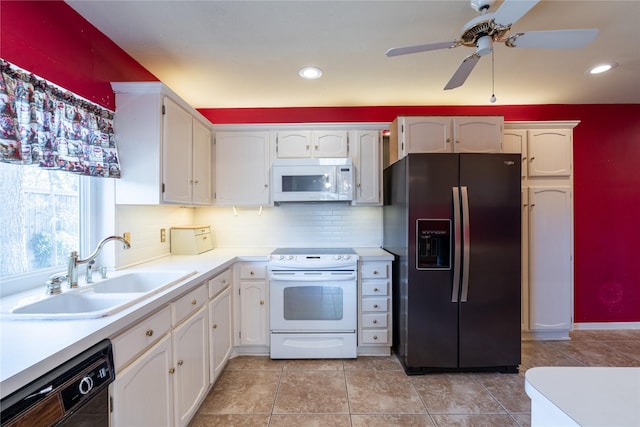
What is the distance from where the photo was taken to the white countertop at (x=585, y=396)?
60cm

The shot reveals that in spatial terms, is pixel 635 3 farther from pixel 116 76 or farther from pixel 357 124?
pixel 116 76

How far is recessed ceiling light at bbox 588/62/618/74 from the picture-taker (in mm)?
2317

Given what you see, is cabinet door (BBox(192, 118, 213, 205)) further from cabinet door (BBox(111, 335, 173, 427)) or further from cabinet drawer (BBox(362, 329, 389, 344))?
cabinet drawer (BBox(362, 329, 389, 344))

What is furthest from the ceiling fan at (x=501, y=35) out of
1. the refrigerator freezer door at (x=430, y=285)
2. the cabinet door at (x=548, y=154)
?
the cabinet door at (x=548, y=154)

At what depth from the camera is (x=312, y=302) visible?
2.52 m

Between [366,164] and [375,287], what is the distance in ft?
4.05

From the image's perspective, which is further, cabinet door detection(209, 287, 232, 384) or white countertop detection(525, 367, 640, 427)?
cabinet door detection(209, 287, 232, 384)

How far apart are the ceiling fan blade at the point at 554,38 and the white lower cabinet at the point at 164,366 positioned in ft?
7.73

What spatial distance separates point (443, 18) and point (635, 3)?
3.62 feet

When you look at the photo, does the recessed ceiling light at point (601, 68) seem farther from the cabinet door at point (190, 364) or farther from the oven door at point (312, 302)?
the cabinet door at point (190, 364)

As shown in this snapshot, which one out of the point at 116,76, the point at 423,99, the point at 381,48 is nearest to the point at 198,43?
the point at 116,76

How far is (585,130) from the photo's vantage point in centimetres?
311

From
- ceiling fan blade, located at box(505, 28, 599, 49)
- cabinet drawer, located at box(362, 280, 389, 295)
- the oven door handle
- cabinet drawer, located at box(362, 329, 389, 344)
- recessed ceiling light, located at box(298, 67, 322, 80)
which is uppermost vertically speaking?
recessed ceiling light, located at box(298, 67, 322, 80)

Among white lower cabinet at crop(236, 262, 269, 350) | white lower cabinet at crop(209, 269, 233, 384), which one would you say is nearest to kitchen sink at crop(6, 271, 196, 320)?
white lower cabinet at crop(209, 269, 233, 384)
